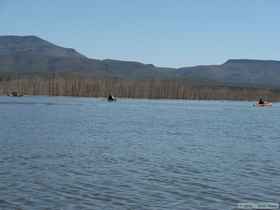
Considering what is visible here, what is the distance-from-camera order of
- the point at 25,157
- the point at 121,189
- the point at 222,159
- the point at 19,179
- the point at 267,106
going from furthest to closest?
the point at 267,106 < the point at 222,159 < the point at 25,157 < the point at 19,179 < the point at 121,189

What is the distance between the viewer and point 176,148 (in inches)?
1533

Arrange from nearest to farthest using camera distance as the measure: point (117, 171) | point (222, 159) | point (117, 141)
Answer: point (117, 171) < point (222, 159) < point (117, 141)

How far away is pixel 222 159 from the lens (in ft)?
108

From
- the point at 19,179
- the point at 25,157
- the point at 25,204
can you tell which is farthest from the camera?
the point at 25,157

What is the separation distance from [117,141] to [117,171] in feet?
55.8

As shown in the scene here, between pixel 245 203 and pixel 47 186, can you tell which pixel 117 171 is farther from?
pixel 245 203

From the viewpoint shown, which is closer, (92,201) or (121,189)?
(92,201)

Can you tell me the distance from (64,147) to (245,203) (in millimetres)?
19664

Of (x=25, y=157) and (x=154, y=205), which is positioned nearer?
(x=154, y=205)

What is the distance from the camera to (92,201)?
64.2ft

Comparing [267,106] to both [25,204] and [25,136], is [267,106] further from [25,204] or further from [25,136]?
[25,204]

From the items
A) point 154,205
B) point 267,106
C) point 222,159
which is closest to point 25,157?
point 222,159

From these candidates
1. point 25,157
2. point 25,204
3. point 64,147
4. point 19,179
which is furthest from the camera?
point 64,147

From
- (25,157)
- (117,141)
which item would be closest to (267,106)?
(117,141)
